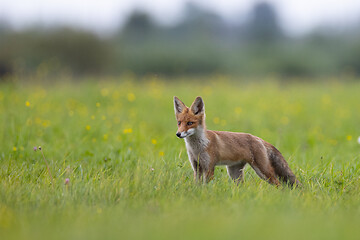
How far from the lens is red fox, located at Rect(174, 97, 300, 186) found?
492 cm

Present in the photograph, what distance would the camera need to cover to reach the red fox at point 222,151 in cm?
492

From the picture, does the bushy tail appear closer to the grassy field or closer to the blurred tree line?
the grassy field

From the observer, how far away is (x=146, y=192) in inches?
177

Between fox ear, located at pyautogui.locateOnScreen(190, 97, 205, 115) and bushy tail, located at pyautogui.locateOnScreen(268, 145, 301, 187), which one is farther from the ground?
fox ear, located at pyautogui.locateOnScreen(190, 97, 205, 115)

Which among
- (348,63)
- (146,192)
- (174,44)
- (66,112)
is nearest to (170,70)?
(174,44)

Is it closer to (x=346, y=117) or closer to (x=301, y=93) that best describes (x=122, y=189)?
(x=346, y=117)

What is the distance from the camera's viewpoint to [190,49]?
33312 mm

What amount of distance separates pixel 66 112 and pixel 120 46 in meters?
23.4

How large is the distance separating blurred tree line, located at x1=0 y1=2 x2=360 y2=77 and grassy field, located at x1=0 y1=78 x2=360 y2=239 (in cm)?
1561

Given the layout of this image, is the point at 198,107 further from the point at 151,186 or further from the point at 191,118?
the point at 151,186

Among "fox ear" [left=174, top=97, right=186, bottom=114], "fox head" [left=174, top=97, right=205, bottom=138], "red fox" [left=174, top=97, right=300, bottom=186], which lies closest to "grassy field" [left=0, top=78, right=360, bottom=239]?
"red fox" [left=174, top=97, right=300, bottom=186]

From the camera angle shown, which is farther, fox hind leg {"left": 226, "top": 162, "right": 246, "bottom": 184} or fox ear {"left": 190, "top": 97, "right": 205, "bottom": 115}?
fox hind leg {"left": 226, "top": 162, "right": 246, "bottom": 184}

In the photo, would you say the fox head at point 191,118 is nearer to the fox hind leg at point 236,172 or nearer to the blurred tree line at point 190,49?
the fox hind leg at point 236,172

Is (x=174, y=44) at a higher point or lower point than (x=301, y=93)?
higher
